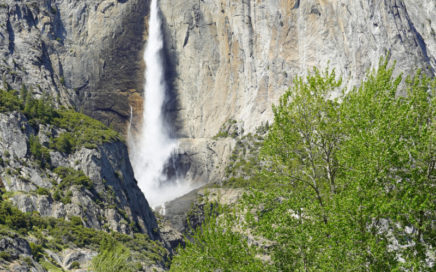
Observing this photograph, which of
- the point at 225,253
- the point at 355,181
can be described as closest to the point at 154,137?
the point at 225,253

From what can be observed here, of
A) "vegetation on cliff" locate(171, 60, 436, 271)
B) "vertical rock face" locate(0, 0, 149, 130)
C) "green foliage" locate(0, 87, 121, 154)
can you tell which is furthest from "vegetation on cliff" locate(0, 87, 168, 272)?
"vertical rock face" locate(0, 0, 149, 130)

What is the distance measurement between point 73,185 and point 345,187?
65.1m

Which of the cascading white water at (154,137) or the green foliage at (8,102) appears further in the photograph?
the cascading white water at (154,137)

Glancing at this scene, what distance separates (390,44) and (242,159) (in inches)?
1657

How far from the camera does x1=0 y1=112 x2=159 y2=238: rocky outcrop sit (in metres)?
77.2

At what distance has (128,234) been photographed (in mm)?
83562

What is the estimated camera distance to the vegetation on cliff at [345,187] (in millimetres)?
21344

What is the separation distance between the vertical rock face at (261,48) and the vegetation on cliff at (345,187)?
238ft

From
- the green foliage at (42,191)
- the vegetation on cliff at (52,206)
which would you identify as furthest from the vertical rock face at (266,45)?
the green foliage at (42,191)

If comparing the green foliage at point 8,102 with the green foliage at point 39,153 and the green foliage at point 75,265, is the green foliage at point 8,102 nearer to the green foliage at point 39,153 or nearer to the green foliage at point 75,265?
the green foliage at point 39,153

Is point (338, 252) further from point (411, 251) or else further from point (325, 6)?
point (325, 6)

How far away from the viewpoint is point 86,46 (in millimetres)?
142500

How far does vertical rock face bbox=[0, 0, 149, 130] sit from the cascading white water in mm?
3354

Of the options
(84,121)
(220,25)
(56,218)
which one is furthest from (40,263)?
(220,25)
